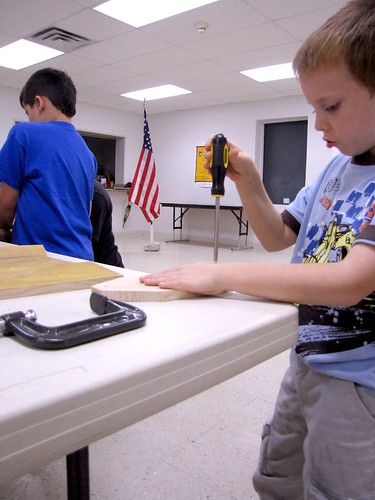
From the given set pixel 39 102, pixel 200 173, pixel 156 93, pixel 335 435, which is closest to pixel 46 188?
pixel 39 102

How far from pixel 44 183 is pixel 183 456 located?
0.94 metres

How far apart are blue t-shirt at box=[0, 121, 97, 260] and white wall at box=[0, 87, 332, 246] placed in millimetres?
5492

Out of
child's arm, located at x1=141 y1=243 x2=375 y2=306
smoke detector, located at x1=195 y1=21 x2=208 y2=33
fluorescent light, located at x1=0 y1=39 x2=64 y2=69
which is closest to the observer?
child's arm, located at x1=141 y1=243 x2=375 y2=306

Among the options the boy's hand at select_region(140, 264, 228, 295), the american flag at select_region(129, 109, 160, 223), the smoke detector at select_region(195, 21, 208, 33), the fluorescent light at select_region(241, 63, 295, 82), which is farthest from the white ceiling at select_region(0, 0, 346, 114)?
the boy's hand at select_region(140, 264, 228, 295)

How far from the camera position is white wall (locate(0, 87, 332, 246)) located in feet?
21.6

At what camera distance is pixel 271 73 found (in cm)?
550

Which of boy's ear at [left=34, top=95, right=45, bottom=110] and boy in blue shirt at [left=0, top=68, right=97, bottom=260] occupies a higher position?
boy's ear at [left=34, top=95, right=45, bottom=110]

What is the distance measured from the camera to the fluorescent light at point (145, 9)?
11.7ft

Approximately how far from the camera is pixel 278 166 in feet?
22.7

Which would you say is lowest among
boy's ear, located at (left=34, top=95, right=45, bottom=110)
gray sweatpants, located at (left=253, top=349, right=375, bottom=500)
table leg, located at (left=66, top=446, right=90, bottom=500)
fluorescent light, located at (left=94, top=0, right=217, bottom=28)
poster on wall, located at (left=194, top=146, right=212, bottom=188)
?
table leg, located at (left=66, top=446, right=90, bottom=500)

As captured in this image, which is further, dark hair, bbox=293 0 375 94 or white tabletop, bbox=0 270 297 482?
dark hair, bbox=293 0 375 94

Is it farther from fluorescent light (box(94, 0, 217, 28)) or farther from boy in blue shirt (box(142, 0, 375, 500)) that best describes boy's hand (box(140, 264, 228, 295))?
fluorescent light (box(94, 0, 217, 28))

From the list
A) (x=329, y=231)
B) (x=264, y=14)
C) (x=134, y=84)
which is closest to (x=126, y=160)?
(x=134, y=84)

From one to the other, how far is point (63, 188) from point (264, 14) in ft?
10.5
